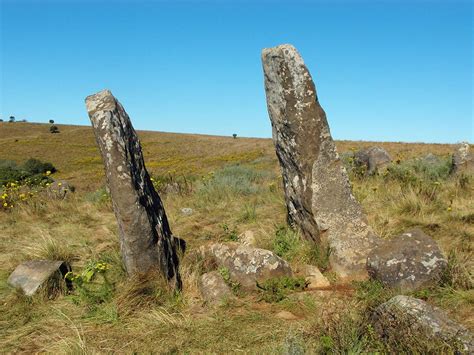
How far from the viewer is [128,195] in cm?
527

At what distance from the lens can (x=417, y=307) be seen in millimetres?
3838

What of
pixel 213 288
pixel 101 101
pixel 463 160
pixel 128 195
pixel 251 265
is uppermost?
pixel 101 101

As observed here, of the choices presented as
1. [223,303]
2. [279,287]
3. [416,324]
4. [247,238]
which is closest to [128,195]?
[223,303]

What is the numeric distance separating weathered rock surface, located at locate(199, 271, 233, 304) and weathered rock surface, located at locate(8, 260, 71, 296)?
197 centimetres

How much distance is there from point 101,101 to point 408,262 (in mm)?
4277

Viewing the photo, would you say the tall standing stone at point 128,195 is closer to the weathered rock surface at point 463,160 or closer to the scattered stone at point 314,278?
the scattered stone at point 314,278

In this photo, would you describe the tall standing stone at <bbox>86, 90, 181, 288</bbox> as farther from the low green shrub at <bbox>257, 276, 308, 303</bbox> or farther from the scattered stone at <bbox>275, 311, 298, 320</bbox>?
the scattered stone at <bbox>275, 311, 298, 320</bbox>

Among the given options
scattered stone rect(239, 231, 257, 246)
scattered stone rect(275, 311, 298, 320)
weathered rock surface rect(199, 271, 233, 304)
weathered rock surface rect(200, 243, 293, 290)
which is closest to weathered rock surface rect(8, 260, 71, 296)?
weathered rock surface rect(199, 271, 233, 304)

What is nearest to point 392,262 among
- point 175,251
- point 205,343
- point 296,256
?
point 296,256

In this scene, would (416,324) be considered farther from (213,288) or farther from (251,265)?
(213,288)

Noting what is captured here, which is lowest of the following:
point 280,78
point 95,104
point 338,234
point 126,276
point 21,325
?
point 21,325

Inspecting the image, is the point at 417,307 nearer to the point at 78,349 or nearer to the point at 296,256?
the point at 296,256

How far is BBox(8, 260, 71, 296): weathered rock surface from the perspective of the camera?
565cm

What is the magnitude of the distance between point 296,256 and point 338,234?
0.67 m
